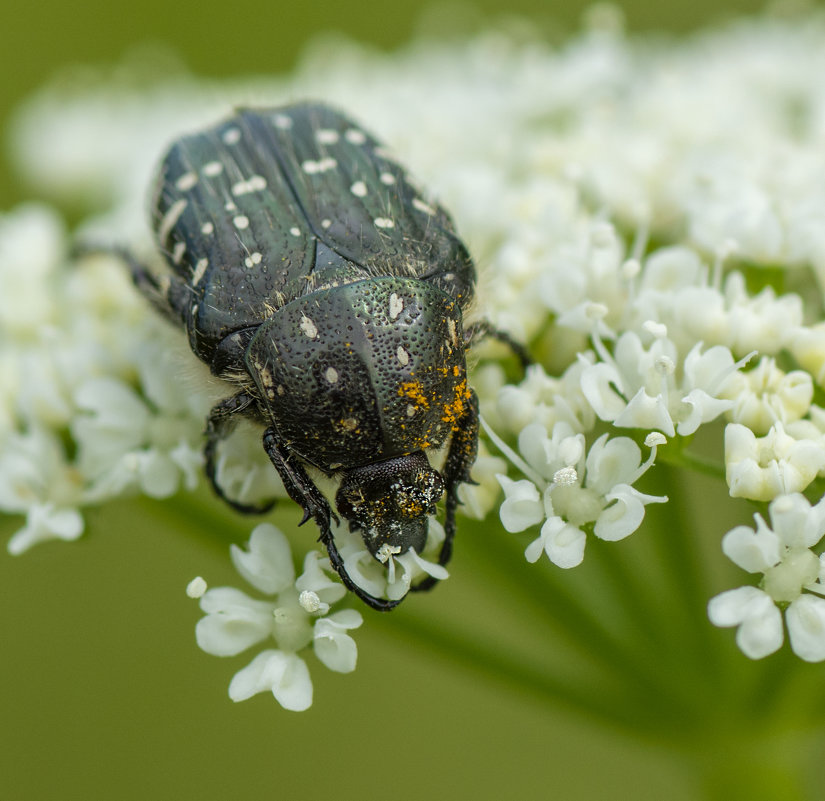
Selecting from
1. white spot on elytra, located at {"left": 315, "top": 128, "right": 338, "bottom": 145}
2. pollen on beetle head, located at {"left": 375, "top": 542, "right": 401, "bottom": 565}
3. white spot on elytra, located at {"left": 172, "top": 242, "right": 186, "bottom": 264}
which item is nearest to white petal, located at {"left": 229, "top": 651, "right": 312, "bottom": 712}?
pollen on beetle head, located at {"left": 375, "top": 542, "right": 401, "bottom": 565}

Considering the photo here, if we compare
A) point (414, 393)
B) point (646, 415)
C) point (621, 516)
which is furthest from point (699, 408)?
point (414, 393)

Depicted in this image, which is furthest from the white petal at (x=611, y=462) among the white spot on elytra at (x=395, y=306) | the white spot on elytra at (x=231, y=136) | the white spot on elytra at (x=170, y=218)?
the white spot on elytra at (x=231, y=136)

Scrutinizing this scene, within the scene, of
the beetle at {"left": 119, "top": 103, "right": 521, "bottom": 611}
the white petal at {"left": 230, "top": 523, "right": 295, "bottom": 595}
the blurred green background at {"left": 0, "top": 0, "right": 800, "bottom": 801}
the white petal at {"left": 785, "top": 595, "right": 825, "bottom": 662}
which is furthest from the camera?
the blurred green background at {"left": 0, "top": 0, "right": 800, "bottom": 801}

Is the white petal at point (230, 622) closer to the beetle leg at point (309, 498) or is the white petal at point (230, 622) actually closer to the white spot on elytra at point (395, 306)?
the beetle leg at point (309, 498)

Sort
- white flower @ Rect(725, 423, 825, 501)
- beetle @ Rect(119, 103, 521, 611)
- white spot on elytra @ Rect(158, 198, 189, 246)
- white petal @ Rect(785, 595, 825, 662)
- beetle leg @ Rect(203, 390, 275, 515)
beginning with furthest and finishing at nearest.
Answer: white spot on elytra @ Rect(158, 198, 189, 246)
beetle leg @ Rect(203, 390, 275, 515)
white flower @ Rect(725, 423, 825, 501)
beetle @ Rect(119, 103, 521, 611)
white petal @ Rect(785, 595, 825, 662)

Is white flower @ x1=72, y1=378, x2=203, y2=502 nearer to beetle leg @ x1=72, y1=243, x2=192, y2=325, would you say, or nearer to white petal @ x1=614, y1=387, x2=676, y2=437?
beetle leg @ x1=72, y1=243, x2=192, y2=325

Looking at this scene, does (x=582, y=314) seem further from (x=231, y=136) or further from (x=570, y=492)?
(x=231, y=136)
